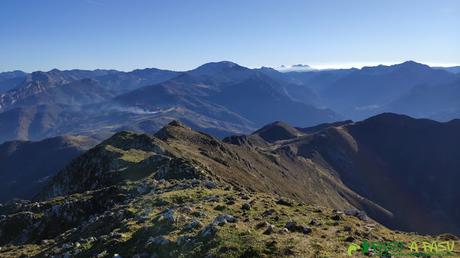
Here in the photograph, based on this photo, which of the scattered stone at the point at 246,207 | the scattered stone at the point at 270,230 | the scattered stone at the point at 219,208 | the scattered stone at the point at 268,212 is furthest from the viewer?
the scattered stone at the point at 246,207

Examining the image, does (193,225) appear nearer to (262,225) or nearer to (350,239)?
(262,225)

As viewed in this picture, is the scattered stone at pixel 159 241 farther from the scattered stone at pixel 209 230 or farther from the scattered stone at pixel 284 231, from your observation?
the scattered stone at pixel 284 231

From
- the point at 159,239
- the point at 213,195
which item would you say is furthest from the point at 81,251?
the point at 213,195

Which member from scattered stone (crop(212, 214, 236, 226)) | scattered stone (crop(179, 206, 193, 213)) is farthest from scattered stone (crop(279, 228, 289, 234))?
scattered stone (crop(179, 206, 193, 213))

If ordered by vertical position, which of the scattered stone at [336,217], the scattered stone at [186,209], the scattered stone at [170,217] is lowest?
the scattered stone at [336,217]

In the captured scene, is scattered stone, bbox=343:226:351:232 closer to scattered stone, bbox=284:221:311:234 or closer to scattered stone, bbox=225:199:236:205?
scattered stone, bbox=284:221:311:234

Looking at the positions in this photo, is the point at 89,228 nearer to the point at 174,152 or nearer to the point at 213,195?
the point at 213,195

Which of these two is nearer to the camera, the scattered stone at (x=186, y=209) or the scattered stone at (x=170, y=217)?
the scattered stone at (x=170, y=217)

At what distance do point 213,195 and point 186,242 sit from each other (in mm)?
20082

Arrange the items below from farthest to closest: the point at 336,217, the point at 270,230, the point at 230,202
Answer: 1. the point at 230,202
2. the point at 336,217
3. the point at 270,230

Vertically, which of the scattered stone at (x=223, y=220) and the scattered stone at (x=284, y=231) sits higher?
the scattered stone at (x=223, y=220)

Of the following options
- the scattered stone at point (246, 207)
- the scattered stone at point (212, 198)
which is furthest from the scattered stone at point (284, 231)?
the scattered stone at point (212, 198)

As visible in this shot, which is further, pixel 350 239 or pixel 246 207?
pixel 246 207

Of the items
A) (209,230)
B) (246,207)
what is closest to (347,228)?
(246,207)
